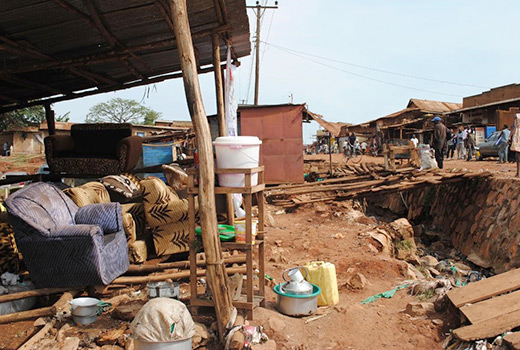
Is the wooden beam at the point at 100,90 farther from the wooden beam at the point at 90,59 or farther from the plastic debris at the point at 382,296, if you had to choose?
the plastic debris at the point at 382,296

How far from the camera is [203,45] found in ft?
23.2

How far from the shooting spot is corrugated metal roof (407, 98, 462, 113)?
29.3 metres

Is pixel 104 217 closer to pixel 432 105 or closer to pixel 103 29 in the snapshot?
pixel 103 29

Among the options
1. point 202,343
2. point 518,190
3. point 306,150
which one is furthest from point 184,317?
point 306,150

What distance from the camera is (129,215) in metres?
5.16

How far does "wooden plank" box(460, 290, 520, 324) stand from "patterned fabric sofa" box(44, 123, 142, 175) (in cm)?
613

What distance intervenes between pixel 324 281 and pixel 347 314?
0.42 m

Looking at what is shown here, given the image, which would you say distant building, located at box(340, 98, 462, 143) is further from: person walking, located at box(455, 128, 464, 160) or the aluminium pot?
the aluminium pot

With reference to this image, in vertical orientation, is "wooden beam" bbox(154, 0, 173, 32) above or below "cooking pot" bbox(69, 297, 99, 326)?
above

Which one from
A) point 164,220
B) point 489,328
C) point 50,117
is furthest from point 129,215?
point 50,117

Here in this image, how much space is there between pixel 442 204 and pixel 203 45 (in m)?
8.29

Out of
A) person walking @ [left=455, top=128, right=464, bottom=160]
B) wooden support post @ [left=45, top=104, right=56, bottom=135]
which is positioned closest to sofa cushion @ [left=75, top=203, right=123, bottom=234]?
wooden support post @ [left=45, top=104, right=56, bottom=135]

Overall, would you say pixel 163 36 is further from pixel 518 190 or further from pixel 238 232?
pixel 518 190

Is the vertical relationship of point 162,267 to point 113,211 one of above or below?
below
